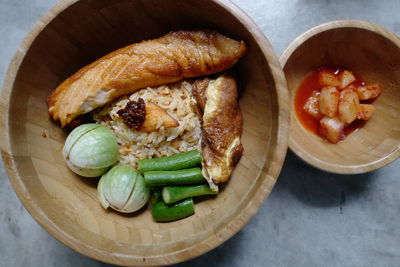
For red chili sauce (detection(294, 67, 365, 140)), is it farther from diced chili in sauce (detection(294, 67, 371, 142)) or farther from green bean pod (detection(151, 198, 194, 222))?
green bean pod (detection(151, 198, 194, 222))

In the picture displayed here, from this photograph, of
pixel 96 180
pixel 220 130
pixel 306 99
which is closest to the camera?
pixel 220 130

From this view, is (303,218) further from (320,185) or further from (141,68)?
(141,68)

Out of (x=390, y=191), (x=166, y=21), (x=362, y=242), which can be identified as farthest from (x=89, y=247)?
(x=390, y=191)

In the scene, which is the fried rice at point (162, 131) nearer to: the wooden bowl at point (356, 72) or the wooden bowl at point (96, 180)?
the wooden bowl at point (96, 180)

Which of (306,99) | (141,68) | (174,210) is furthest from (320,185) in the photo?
(141,68)

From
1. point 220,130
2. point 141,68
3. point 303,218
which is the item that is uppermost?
point 141,68

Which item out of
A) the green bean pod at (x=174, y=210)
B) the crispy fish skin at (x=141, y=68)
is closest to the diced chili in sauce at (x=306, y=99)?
the crispy fish skin at (x=141, y=68)
